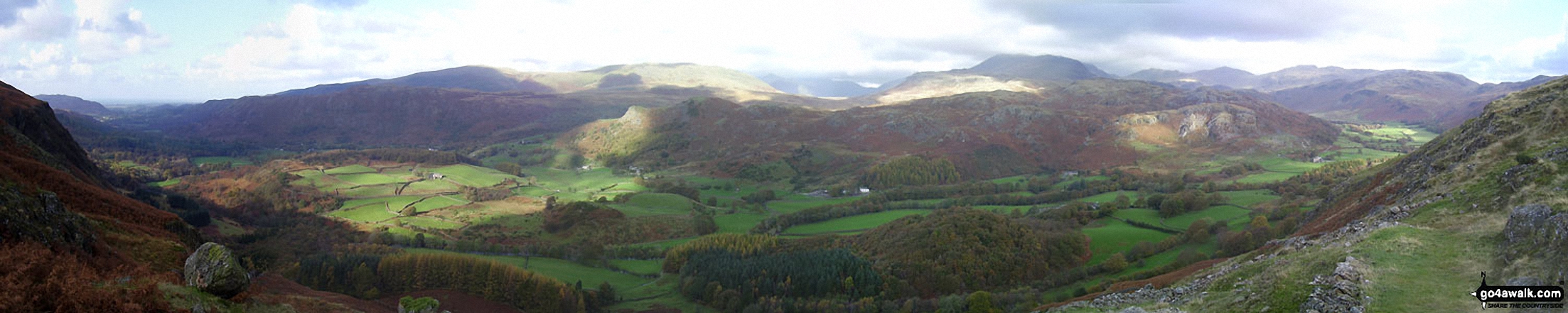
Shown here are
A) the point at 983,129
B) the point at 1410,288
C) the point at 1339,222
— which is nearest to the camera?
the point at 1410,288

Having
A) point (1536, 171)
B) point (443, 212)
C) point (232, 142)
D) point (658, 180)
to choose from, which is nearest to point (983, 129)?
point (658, 180)

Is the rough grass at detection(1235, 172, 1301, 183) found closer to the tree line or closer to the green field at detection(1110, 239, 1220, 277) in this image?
the green field at detection(1110, 239, 1220, 277)

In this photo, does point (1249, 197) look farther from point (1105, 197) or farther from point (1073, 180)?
point (1073, 180)

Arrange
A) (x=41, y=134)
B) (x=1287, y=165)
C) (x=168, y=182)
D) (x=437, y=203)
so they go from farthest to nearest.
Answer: (x=1287, y=165) → (x=168, y=182) → (x=437, y=203) → (x=41, y=134)

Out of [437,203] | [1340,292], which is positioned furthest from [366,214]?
[1340,292]

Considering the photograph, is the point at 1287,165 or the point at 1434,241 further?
the point at 1287,165

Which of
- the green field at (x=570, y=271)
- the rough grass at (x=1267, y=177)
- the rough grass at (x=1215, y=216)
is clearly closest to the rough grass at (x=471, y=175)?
the green field at (x=570, y=271)

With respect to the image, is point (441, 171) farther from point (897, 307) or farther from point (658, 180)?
point (897, 307)
